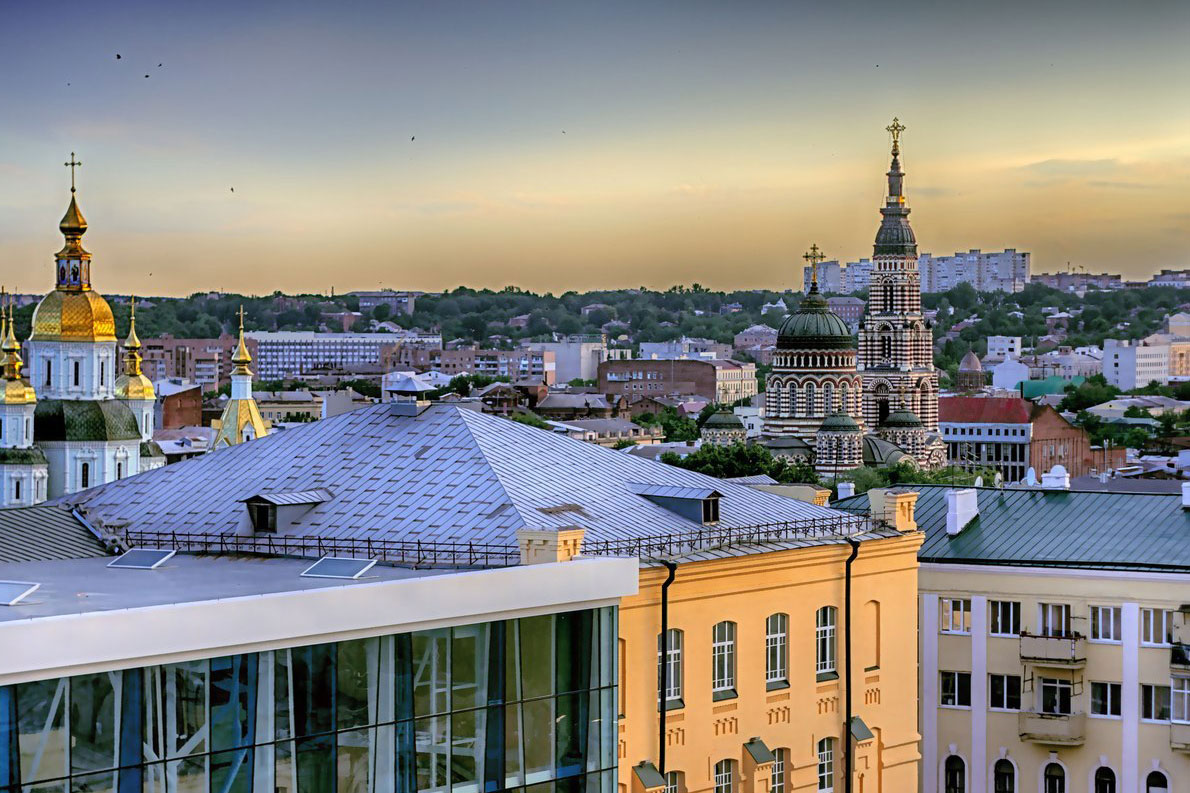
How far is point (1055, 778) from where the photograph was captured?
41562 mm

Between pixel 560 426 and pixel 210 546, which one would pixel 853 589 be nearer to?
pixel 210 546

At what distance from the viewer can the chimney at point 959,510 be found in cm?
4356

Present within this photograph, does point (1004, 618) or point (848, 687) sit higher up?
point (1004, 618)

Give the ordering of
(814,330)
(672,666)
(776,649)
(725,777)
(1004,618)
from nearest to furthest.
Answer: (672,666) < (725,777) < (776,649) < (1004,618) < (814,330)

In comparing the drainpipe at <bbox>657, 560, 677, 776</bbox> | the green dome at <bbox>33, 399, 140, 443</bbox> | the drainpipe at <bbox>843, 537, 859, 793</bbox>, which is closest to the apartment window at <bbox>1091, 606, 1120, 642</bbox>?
→ the drainpipe at <bbox>843, 537, 859, 793</bbox>

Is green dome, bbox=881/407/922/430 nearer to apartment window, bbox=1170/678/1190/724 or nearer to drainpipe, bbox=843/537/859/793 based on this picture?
apartment window, bbox=1170/678/1190/724

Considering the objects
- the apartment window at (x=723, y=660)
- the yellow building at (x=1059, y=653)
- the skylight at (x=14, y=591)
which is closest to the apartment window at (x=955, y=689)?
the yellow building at (x=1059, y=653)

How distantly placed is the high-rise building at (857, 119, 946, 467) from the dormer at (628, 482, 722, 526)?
4707 inches

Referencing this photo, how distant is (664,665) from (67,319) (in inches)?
2505

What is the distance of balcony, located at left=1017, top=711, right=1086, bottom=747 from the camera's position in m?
41.0

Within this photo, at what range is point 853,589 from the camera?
112 ft

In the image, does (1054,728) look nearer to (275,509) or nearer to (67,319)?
(275,509)

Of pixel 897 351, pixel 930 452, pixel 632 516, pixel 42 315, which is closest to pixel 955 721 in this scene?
pixel 632 516

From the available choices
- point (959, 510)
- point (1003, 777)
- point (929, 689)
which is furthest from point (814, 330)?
point (1003, 777)
